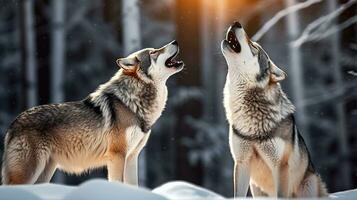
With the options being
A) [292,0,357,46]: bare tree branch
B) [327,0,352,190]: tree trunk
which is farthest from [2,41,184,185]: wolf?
[327,0,352,190]: tree trunk

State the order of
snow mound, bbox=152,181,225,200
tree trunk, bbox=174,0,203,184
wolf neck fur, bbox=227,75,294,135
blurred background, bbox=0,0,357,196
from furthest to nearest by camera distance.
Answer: blurred background, bbox=0,0,357,196
tree trunk, bbox=174,0,203,184
wolf neck fur, bbox=227,75,294,135
snow mound, bbox=152,181,225,200

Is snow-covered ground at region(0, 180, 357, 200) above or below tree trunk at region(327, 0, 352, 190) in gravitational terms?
above

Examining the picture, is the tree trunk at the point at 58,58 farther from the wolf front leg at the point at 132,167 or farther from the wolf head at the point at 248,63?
the wolf head at the point at 248,63

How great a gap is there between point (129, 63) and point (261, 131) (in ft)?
4.91

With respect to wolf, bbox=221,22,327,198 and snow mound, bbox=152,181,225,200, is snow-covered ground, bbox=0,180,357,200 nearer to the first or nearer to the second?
snow mound, bbox=152,181,225,200

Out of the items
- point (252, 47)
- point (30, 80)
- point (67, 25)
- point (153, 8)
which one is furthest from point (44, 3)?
point (252, 47)

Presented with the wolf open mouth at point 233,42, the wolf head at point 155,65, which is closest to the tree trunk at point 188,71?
the wolf head at point 155,65

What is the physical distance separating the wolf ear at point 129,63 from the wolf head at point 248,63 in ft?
3.13

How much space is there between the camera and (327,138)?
19094 mm

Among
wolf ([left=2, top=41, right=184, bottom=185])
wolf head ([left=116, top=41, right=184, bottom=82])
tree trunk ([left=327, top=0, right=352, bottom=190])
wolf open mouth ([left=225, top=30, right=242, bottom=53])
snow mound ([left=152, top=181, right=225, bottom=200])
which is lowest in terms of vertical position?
tree trunk ([left=327, top=0, right=352, bottom=190])

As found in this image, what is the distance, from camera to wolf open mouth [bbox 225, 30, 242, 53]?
500cm

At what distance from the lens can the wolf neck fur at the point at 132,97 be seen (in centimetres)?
534

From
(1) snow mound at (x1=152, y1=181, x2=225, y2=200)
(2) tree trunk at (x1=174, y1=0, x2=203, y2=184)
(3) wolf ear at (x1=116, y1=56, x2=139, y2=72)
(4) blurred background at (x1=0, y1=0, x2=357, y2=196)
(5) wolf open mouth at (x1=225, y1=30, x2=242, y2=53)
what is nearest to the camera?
(1) snow mound at (x1=152, y1=181, x2=225, y2=200)

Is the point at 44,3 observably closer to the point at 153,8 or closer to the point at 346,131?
the point at 153,8
